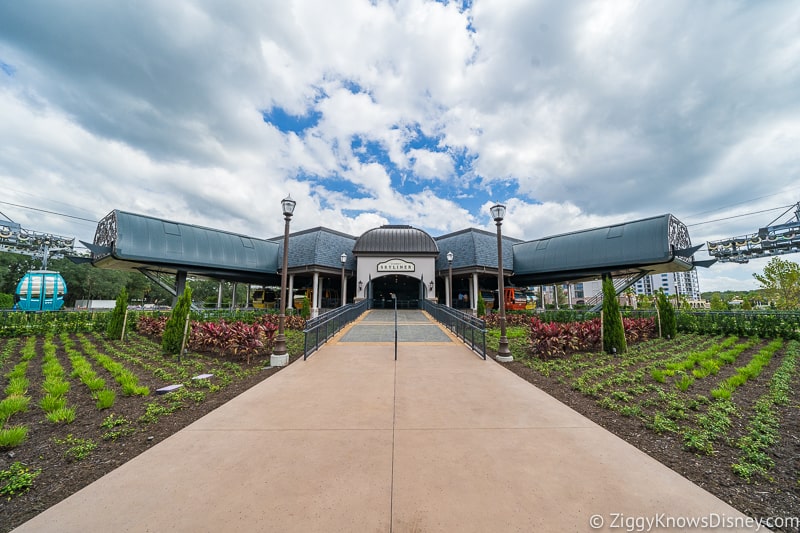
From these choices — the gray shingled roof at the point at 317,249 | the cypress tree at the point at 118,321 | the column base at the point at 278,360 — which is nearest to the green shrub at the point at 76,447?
the column base at the point at 278,360

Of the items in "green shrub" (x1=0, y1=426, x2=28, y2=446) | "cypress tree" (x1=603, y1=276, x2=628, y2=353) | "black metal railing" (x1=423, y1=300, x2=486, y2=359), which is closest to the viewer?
"green shrub" (x1=0, y1=426, x2=28, y2=446)

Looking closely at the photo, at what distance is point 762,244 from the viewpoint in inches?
1064

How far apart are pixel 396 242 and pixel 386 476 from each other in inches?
1006

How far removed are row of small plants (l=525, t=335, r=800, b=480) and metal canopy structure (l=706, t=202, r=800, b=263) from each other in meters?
26.9

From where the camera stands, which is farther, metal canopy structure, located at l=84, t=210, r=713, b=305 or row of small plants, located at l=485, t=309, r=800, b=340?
metal canopy structure, located at l=84, t=210, r=713, b=305

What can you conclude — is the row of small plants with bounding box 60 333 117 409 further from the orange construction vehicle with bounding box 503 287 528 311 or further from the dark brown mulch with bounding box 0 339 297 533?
Answer: the orange construction vehicle with bounding box 503 287 528 311

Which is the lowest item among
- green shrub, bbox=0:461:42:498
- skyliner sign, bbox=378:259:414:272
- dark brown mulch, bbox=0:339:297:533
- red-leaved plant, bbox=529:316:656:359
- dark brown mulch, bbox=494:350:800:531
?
dark brown mulch, bbox=494:350:800:531

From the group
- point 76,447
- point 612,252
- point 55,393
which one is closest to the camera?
point 76,447

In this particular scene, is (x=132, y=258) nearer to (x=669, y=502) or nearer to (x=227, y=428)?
(x=227, y=428)

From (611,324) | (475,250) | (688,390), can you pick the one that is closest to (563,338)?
(611,324)

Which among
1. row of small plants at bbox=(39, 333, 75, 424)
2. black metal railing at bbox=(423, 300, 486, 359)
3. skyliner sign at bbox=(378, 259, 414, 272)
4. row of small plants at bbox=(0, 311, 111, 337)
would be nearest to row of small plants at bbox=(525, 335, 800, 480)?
black metal railing at bbox=(423, 300, 486, 359)

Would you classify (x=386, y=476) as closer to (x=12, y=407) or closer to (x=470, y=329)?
(x=12, y=407)

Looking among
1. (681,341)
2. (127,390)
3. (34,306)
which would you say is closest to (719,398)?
(681,341)

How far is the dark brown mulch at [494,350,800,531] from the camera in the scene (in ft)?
8.66
